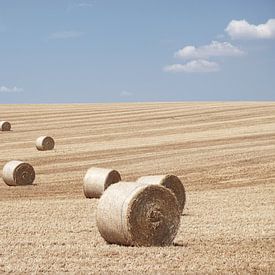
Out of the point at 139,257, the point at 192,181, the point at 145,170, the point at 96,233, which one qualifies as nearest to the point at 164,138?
the point at 145,170

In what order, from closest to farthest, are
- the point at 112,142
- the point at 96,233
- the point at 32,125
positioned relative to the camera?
the point at 96,233 < the point at 112,142 < the point at 32,125

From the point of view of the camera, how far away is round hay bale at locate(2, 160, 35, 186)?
72.5 ft

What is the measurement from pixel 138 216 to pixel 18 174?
1193cm

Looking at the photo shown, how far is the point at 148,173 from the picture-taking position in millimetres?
24312

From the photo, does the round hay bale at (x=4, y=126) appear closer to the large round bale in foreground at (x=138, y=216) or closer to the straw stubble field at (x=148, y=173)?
the straw stubble field at (x=148, y=173)

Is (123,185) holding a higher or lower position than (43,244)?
higher

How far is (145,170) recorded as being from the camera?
2519 centimetres

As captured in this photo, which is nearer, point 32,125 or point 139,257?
point 139,257

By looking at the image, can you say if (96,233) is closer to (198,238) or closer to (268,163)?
(198,238)

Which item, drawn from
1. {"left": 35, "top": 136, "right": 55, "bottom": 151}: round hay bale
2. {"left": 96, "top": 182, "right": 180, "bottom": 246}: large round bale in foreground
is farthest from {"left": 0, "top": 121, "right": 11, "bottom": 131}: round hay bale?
{"left": 96, "top": 182, "right": 180, "bottom": 246}: large round bale in foreground

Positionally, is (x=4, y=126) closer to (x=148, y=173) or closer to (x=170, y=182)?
(x=148, y=173)

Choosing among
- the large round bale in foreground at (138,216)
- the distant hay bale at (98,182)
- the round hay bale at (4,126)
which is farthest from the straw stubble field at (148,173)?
the round hay bale at (4,126)

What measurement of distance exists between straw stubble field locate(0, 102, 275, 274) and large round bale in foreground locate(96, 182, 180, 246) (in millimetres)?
242

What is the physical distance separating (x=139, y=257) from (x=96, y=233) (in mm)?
2525
